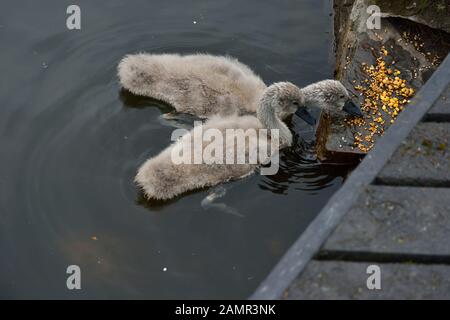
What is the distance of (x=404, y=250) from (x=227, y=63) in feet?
10.7

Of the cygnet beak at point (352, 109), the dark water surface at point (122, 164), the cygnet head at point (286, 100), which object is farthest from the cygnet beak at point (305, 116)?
the cygnet beak at point (352, 109)

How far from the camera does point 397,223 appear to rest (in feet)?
11.5

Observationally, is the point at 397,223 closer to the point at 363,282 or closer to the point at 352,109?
the point at 363,282

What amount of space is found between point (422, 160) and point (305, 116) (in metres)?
2.37

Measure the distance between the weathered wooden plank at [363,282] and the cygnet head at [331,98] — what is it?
254 centimetres

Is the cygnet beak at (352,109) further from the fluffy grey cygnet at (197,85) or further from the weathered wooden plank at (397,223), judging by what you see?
the weathered wooden plank at (397,223)

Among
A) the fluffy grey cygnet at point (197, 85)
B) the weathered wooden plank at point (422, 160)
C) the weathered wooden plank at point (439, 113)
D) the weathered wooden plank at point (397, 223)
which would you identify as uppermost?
the fluffy grey cygnet at point (197, 85)

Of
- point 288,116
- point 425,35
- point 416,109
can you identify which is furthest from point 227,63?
point 416,109

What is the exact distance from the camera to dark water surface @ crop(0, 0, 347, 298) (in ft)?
15.7

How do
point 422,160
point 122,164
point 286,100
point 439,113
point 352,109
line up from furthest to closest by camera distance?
point 286,100 → point 352,109 → point 122,164 → point 439,113 → point 422,160

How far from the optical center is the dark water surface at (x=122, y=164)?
15.7ft

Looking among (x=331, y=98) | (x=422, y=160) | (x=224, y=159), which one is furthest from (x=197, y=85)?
(x=422, y=160)

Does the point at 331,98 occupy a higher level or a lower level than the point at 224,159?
higher
